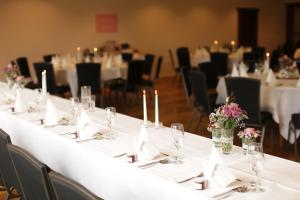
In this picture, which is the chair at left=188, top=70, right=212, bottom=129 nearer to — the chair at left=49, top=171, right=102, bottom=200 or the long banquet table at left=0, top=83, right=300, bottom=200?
the long banquet table at left=0, top=83, right=300, bottom=200

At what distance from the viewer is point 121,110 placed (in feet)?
26.5

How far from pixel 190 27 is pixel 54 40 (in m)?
4.69

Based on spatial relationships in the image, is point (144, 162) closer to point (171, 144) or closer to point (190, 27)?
point (171, 144)

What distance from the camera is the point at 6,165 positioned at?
9.00 ft

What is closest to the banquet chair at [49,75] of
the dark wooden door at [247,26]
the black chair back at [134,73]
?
the black chair back at [134,73]

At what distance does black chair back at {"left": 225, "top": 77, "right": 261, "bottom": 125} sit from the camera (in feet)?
15.5

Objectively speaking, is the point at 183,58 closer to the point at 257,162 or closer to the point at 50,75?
the point at 50,75

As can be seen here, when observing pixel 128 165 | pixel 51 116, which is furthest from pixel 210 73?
pixel 128 165

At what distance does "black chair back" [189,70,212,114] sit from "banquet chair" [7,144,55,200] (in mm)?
Answer: 3332

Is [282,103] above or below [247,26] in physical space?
below

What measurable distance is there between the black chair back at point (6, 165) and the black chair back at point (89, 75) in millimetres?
4261

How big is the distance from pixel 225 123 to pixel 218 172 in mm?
505

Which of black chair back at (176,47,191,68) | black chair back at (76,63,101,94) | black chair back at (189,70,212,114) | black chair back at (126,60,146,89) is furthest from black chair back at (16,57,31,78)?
black chair back at (189,70,212,114)

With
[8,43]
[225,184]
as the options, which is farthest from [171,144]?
[8,43]
